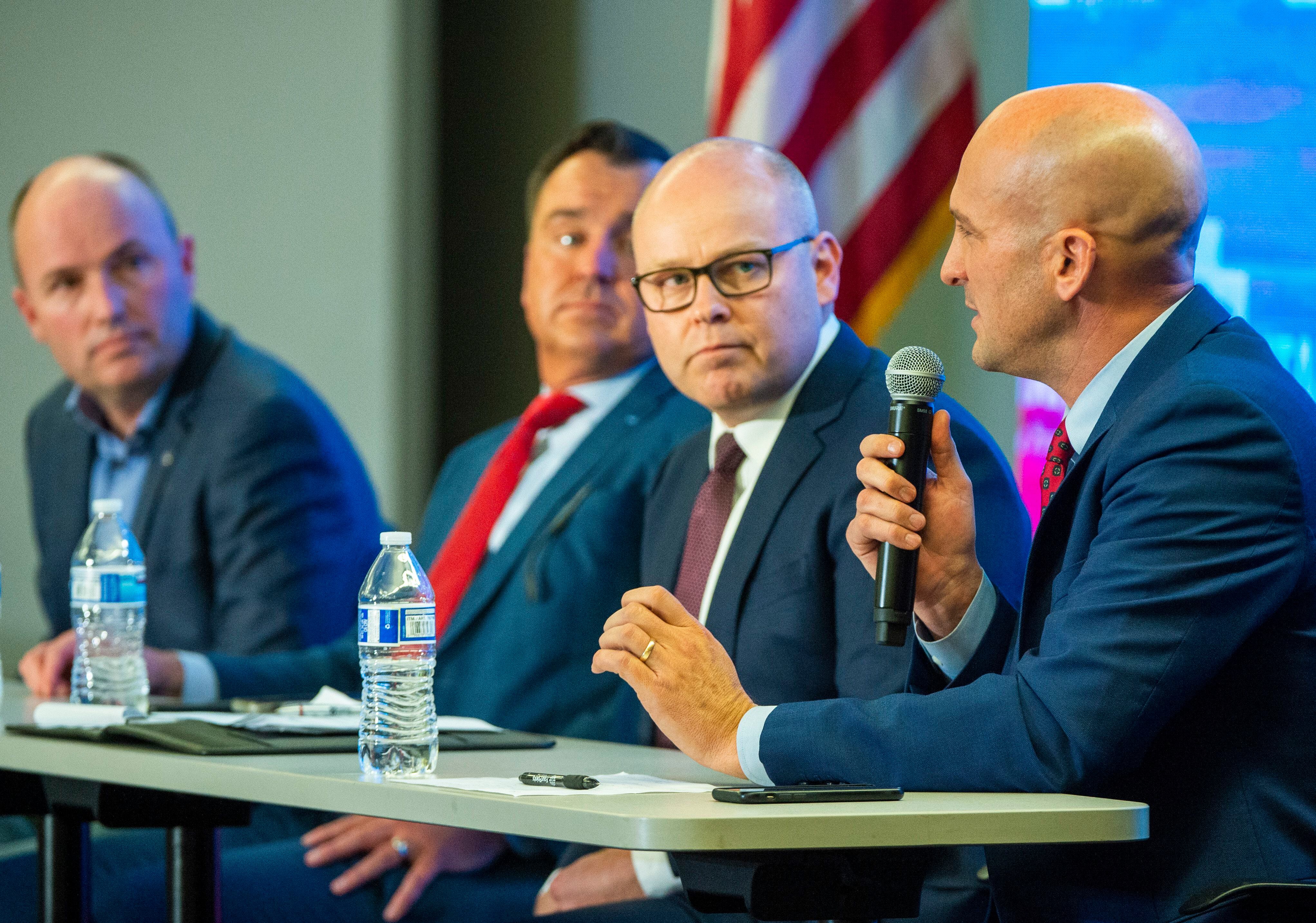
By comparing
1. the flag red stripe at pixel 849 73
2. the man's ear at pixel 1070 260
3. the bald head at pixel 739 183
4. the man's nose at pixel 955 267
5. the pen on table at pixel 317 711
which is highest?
the flag red stripe at pixel 849 73

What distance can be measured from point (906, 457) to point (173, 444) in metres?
2.14

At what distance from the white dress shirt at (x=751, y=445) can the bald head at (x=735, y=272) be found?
1 cm

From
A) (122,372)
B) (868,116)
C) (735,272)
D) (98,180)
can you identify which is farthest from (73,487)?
(868,116)

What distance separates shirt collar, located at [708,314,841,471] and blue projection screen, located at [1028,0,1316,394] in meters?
1.41

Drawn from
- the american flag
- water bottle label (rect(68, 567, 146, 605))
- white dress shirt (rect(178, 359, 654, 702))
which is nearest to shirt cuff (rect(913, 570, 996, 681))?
white dress shirt (rect(178, 359, 654, 702))

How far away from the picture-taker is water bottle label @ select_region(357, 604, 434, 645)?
1.76 metres

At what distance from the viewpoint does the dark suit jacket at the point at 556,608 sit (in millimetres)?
2693

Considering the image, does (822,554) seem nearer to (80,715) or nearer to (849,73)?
(80,715)

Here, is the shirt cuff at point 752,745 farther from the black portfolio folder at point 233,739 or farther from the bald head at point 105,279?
the bald head at point 105,279

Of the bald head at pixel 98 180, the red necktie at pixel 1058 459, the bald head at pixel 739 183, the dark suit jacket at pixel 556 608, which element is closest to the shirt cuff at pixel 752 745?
the red necktie at pixel 1058 459

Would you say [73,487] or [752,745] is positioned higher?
[73,487]

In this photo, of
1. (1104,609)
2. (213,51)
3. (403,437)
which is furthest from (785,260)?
(213,51)

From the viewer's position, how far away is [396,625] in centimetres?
176

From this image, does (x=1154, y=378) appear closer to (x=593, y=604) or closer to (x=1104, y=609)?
(x=1104, y=609)
